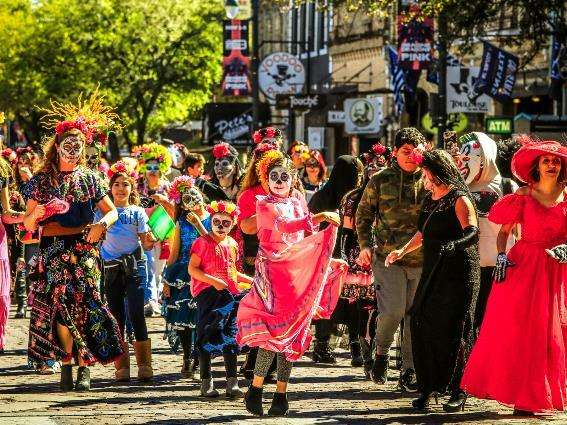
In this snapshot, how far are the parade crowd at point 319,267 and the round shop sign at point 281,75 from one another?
86.0 feet

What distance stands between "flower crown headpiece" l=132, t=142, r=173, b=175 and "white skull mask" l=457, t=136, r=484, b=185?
603cm

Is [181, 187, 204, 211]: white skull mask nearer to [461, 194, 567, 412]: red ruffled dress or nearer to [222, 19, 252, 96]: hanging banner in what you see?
[461, 194, 567, 412]: red ruffled dress

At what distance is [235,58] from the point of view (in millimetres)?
43688

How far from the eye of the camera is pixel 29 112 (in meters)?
65.1

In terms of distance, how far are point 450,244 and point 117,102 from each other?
4646cm

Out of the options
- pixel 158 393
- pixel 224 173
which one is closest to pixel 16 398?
pixel 158 393

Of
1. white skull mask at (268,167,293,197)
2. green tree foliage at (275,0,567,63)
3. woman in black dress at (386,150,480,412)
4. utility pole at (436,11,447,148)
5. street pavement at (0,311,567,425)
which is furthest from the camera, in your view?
utility pole at (436,11,447,148)

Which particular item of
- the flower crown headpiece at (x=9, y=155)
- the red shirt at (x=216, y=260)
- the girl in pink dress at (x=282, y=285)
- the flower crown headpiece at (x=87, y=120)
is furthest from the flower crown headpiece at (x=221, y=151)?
the girl in pink dress at (x=282, y=285)

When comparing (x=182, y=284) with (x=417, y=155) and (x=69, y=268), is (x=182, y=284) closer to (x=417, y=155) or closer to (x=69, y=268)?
(x=69, y=268)

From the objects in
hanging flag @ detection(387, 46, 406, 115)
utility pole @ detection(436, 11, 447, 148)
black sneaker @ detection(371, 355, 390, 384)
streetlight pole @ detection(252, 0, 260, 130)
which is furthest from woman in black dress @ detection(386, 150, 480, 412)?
streetlight pole @ detection(252, 0, 260, 130)

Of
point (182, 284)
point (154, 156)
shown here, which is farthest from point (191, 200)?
point (154, 156)

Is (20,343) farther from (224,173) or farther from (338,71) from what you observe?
(338,71)

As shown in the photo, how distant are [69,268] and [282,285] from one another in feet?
6.74

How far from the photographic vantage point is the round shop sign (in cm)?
4150
